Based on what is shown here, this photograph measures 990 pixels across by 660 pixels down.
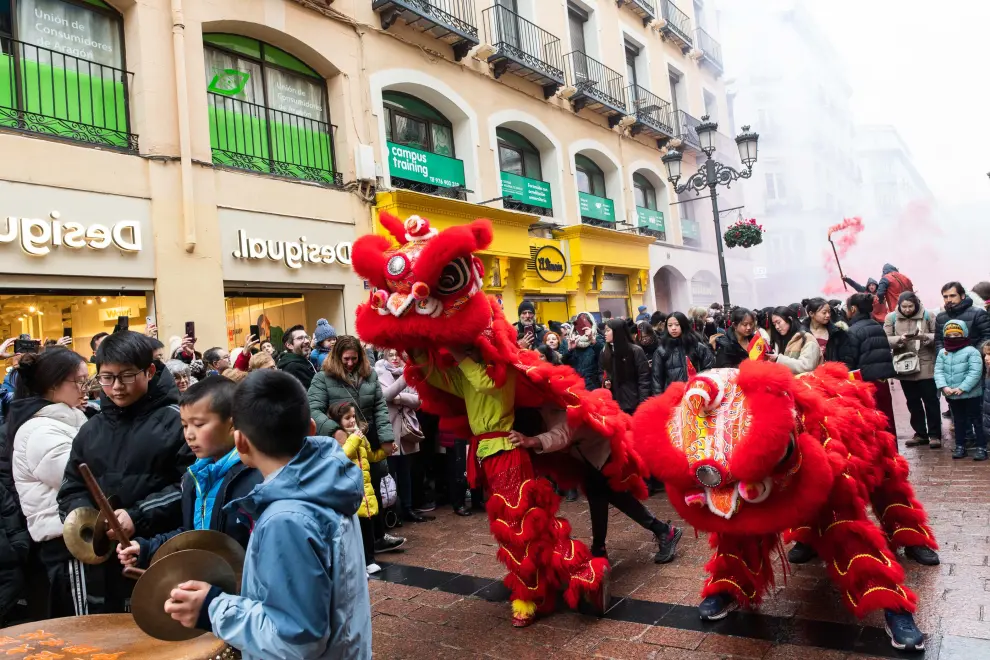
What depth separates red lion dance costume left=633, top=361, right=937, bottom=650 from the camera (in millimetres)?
2799

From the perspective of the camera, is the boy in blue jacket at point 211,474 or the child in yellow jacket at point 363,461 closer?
the boy in blue jacket at point 211,474

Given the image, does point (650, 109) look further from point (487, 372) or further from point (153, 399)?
point (153, 399)

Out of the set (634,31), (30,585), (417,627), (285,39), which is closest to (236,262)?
(285,39)

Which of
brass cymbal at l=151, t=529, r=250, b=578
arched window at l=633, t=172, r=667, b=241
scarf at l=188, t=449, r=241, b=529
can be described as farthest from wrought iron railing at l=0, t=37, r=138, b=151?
arched window at l=633, t=172, r=667, b=241

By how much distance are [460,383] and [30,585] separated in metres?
2.79

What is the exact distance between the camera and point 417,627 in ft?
12.5

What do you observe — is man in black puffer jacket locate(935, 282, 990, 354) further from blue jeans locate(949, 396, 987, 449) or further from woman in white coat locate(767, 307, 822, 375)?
woman in white coat locate(767, 307, 822, 375)

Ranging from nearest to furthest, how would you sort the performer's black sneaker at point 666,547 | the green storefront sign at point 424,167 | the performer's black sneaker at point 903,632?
the performer's black sneaker at point 903,632, the performer's black sneaker at point 666,547, the green storefront sign at point 424,167

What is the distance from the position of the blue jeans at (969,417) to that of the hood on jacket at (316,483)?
286 inches

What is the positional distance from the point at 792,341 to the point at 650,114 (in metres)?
15.2

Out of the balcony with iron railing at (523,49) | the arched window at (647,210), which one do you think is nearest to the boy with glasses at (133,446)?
the balcony with iron railing at (523,49)

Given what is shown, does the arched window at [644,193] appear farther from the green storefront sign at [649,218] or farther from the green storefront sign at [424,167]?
the green storefront sign at [424,167]

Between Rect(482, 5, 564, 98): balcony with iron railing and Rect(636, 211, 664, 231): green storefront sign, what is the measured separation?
4907mm

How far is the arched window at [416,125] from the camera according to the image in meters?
12.7
